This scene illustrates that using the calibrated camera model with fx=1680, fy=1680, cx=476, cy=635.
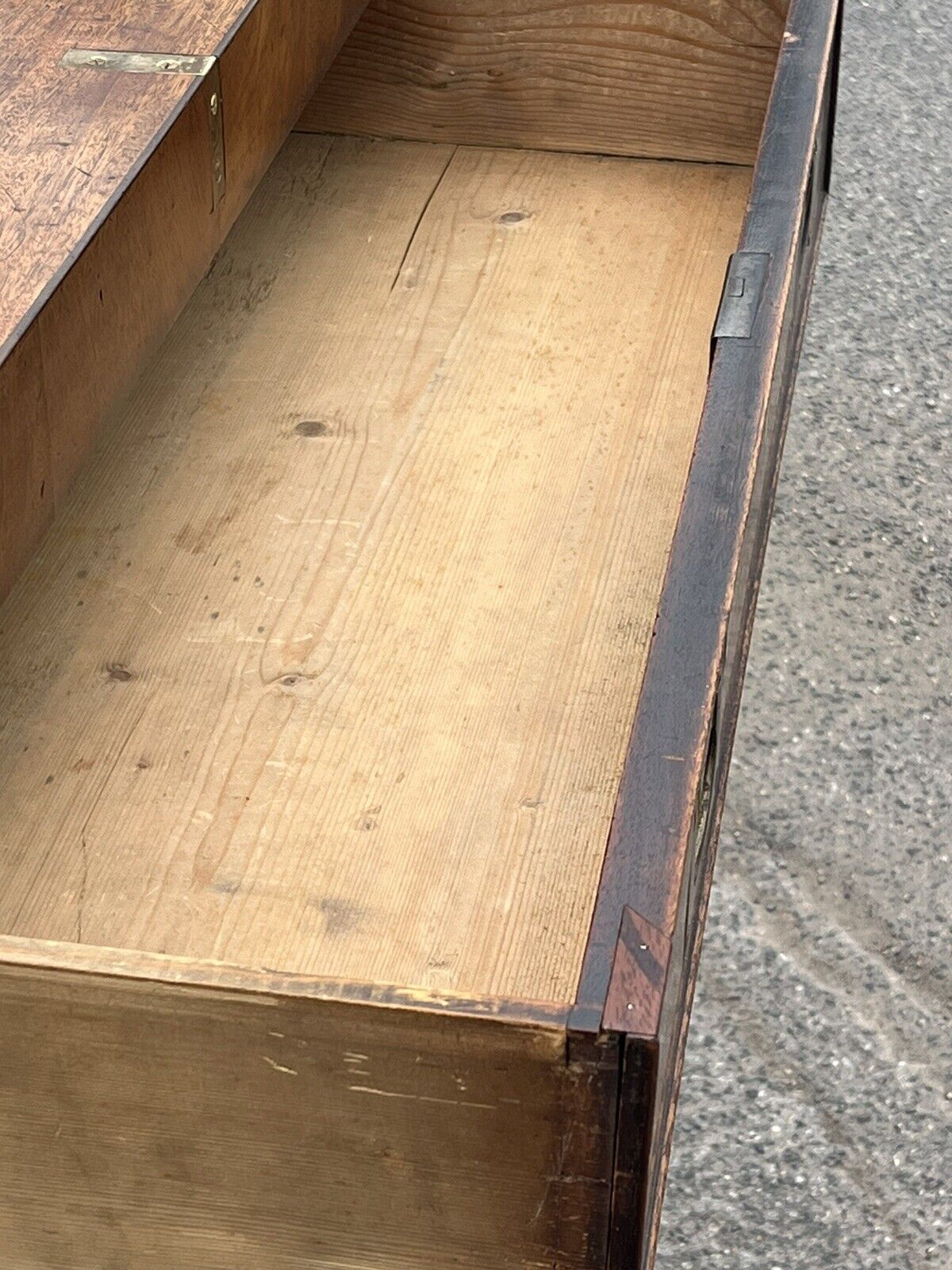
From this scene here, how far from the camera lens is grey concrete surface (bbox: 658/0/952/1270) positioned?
138cm

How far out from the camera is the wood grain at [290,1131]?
0.69 m

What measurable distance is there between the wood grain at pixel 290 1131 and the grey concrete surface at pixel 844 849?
643 millimetres

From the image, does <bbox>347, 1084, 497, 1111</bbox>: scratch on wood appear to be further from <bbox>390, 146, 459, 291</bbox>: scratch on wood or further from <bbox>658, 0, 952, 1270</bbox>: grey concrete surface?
<bbox>390, 146, 459, 291</bbox>: scratch on wood

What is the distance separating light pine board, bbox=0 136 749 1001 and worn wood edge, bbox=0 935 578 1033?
10.0 inches

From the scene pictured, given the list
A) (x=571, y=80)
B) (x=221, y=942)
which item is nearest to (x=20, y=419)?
(x=221, y=942)

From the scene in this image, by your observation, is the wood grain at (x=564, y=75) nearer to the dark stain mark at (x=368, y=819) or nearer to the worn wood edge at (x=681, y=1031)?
the worn wood edge at (x=681, y=1031)

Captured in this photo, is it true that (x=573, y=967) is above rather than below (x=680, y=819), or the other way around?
below

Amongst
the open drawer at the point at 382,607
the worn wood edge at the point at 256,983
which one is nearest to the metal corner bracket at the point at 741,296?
the open drawer at the point at 382,607

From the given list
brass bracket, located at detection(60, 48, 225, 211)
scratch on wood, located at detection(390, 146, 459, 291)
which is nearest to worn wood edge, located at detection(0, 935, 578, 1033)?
brass bracket, located at detection(60, 48, 225, 211)

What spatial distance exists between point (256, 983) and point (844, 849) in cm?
105

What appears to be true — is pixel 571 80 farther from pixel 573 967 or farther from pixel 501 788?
pixel 573 967

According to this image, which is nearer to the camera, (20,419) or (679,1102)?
(20,419)

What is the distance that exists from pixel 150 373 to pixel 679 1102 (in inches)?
30.9

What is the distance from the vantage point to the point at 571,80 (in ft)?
5.85
